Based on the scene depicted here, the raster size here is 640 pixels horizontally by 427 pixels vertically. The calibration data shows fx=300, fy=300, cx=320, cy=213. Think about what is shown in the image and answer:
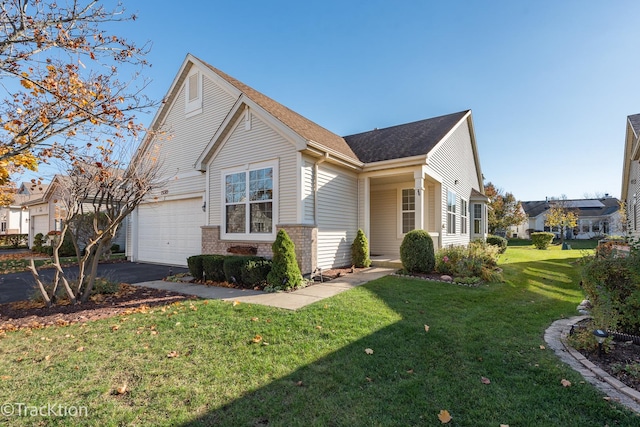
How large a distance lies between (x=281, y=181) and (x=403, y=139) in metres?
6.20

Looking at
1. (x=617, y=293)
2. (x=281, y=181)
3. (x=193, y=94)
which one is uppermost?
(x=193, y=94)

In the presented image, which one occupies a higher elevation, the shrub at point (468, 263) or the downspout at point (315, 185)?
the downspout at point (315, 185)

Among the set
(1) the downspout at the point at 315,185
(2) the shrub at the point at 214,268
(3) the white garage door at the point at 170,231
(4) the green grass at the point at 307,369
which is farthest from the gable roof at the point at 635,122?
(3) the white garage door at the point at 170,231

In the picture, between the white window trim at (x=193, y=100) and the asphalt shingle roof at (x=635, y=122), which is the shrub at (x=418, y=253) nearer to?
the asphalt shingle roof at (x=635, y=122)

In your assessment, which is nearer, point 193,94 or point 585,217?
point 193,94

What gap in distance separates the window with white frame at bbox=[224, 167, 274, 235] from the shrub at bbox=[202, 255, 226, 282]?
140 cm

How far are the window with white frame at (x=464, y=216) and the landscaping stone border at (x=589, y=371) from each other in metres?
10.9

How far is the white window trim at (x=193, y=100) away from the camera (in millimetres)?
12898

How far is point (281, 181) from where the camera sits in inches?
354

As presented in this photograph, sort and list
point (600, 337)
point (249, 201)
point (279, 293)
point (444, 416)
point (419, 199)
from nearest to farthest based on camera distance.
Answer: point (444, 416) → point (600, 337) → point (279, 293) → point (249, 201) → point (419, 199)

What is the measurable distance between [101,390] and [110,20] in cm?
508

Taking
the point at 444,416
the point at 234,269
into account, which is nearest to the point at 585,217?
the point at 234,269

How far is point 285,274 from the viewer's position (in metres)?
7.53

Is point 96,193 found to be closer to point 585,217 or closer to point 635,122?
point 635,122
